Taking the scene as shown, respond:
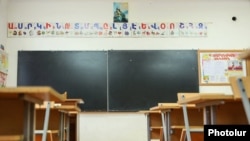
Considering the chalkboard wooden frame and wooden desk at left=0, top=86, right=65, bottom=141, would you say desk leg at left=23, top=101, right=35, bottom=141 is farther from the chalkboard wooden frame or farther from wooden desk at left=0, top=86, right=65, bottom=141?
the chalkboard wooden frame

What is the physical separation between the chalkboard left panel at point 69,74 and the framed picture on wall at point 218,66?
5.85 feet

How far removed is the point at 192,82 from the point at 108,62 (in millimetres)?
1564

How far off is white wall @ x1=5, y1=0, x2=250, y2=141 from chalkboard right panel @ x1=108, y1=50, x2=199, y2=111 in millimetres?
157

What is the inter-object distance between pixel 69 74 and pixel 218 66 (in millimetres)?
2717

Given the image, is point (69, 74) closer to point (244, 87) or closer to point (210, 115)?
point (210, 115)

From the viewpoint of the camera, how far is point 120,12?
6453mm

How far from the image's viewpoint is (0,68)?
5.87m

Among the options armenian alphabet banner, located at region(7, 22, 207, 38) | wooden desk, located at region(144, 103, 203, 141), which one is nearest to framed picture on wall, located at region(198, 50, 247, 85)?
armenian alphabet banner, located at region(7, 22, 207, 38)

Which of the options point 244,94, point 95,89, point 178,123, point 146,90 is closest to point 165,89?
point 146,90

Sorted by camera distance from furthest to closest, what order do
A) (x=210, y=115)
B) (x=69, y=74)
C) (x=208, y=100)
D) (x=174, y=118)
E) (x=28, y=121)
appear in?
(x=69, y=74) → (x=174, y=118) → (x=210, y=115) → (x=208, y=100) → (x=28, y=121)

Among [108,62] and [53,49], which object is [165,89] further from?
[53,49]

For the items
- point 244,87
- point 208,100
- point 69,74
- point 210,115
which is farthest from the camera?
point 69,74

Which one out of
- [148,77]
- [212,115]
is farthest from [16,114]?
[148,77]

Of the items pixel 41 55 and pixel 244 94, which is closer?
pixel 244 94
